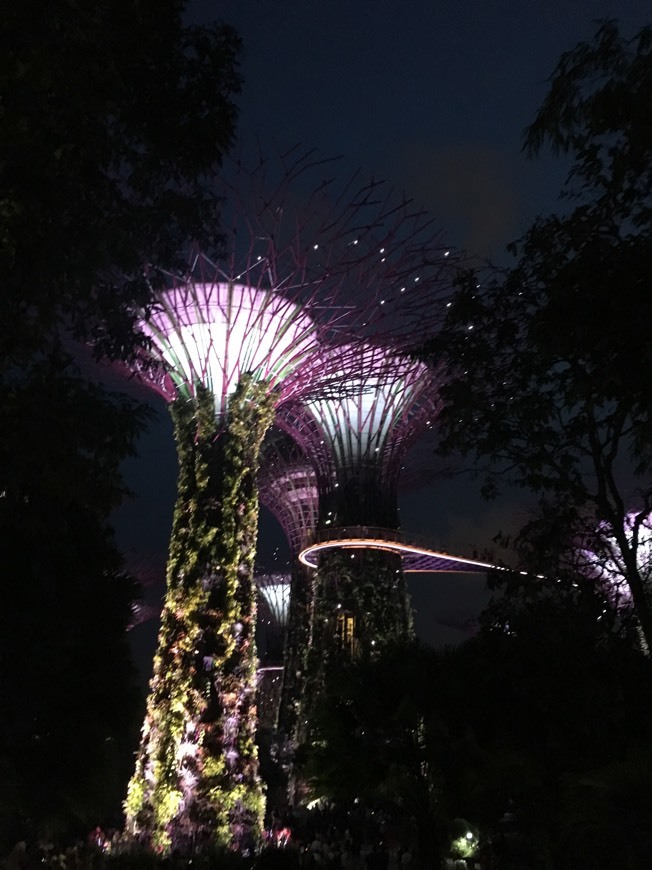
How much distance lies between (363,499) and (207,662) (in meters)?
12.6

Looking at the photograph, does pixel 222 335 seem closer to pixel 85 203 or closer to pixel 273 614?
pixel 85 203

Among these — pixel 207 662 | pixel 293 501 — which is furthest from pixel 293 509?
pixel 207 662

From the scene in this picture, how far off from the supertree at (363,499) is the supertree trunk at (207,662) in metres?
9.14

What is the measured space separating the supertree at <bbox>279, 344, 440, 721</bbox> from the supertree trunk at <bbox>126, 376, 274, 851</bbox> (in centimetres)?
914

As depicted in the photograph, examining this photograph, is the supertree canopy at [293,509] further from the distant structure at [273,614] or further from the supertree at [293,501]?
the distant structure at [273,614]

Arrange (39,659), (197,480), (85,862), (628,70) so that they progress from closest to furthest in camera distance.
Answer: (628,70)
(85,862)
(39,659)
(197,480)

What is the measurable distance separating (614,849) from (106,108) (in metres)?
8.10

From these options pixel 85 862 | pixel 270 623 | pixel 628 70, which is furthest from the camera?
pixel 270 623

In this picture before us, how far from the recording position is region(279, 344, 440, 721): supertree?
24141mm

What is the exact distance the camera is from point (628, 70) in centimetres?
698

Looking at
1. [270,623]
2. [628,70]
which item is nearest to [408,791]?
[628,70]

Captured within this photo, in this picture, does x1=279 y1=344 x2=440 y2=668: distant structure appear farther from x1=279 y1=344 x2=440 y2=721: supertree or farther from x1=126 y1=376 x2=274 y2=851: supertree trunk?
x1=126 y1=376 x2=274 y2=851: supertree trunk

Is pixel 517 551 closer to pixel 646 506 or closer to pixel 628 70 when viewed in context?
pixel 646 506

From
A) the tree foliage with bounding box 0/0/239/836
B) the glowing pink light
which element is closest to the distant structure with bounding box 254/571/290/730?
the glowing pink light
